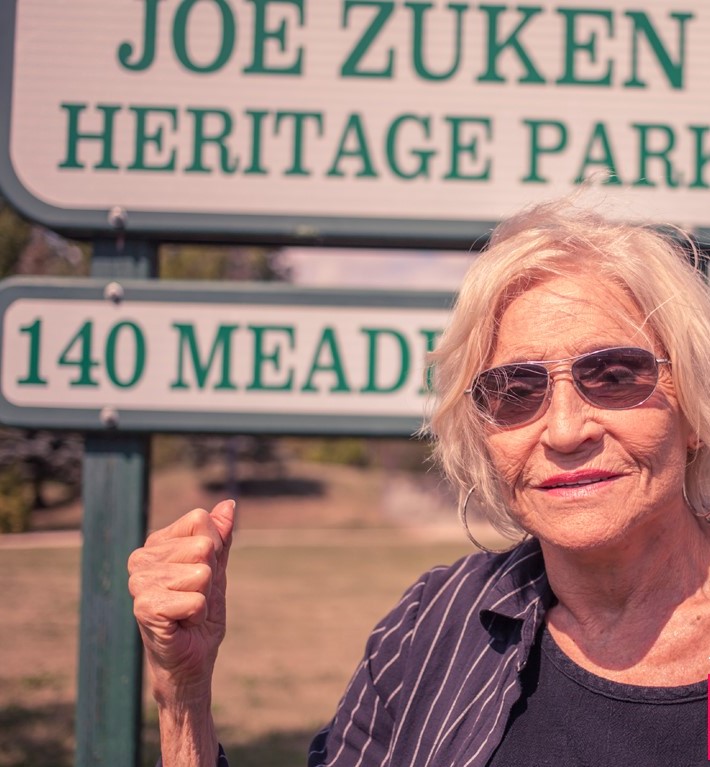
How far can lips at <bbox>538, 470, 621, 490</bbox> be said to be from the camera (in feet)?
4.95

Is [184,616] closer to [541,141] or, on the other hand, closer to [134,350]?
[134,350]

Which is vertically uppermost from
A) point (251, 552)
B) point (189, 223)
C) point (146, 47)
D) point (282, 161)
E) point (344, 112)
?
point (146, 47)

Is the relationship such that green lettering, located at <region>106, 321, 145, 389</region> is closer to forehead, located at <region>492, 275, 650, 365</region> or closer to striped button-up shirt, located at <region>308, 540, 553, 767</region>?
striped button-up shirt, located at <region>308, 540, 553, 767</region>

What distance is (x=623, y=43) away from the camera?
2.76m

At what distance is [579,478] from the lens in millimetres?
1523

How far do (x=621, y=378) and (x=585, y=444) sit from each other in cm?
13

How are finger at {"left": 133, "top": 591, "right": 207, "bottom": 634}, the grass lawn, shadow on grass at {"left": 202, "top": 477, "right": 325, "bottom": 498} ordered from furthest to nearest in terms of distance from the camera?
1. shadow on grass at {"left": 202, "top": 477, "right": 325, "bottom": 498}
2. the grass lawn
3. finger at {"left": 133, "top": 591, "right": 207, "bottom": 634}

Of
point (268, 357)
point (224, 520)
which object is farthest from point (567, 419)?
point (268, 357)

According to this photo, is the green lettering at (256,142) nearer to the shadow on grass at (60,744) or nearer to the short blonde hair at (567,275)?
the short blonde hair at (567,275)

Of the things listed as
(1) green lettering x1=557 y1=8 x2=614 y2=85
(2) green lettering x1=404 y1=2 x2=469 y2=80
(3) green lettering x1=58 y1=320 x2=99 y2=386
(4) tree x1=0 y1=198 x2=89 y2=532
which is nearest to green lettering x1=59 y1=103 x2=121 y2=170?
(3) green lettering x1=58 y1=320 x2=99 y2=386

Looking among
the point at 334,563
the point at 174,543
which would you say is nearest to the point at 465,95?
the point at 174,543

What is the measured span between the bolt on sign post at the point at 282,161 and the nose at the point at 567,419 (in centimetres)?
113

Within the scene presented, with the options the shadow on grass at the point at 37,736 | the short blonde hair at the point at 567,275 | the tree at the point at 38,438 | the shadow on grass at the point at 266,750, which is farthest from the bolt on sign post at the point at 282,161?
the tree at the point at 38,438

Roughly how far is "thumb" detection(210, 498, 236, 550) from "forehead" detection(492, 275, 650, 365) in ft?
1.91
